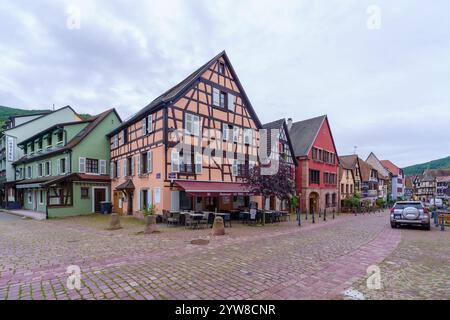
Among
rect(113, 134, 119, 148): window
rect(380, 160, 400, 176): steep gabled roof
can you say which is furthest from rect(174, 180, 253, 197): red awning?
rect(380, 160, 400, 176): steep gabled roof

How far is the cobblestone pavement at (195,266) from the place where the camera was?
4551 millimetres

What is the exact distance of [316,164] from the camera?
29.0 meters

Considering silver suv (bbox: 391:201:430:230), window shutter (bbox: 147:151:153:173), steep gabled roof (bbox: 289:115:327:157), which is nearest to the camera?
silver suv (bbox: 391:201:430:230)

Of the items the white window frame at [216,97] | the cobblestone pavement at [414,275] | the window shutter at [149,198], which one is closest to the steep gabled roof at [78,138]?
the window shutter at [149,198]

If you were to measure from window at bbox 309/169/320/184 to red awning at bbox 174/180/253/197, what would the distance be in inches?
499

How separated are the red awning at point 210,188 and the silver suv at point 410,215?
329 inches

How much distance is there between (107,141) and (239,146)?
1258cm

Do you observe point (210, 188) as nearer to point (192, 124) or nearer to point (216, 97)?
point (192, 124)

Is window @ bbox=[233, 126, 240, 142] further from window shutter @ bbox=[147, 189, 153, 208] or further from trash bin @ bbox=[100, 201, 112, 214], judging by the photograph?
trash bin @ bbox=[100, 201, 112, 214]

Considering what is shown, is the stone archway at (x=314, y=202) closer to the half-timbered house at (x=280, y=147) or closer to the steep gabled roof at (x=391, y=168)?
the half-timbered house at (x=280, y=147)

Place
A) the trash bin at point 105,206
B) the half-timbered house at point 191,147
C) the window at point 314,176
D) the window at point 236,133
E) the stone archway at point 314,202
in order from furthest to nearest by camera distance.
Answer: the stone archway at point 314,202, the window at point 314,176, the trash bin at point 105,206, the window at point 236,133, the half-timbered house at point 191,147

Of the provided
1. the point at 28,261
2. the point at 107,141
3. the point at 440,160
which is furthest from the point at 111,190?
the point at 440,160

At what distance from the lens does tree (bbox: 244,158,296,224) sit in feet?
46.9
